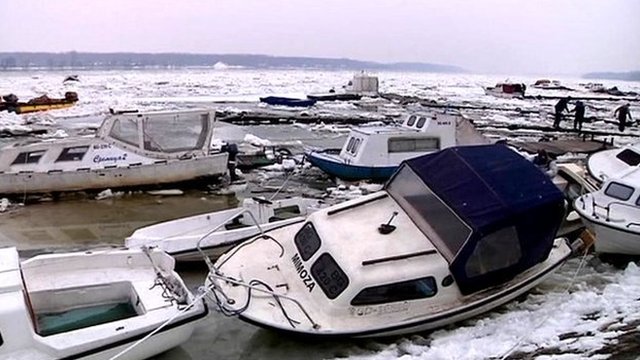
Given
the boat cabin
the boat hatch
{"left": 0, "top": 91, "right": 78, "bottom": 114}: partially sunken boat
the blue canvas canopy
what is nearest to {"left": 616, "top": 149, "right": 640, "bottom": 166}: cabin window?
the boat cabin

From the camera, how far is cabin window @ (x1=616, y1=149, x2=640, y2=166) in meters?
14.4

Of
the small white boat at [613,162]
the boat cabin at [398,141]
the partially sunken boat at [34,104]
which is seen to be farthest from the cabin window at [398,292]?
the partially sunken boat at [34,104]

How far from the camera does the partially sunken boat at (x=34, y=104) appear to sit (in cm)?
3972

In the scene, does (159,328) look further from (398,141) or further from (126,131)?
(398,141)

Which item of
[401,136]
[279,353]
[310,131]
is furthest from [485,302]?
[310,131]

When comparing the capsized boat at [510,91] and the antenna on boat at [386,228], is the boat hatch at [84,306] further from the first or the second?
the capsized boat at [510,91]

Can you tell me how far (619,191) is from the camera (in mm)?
12219

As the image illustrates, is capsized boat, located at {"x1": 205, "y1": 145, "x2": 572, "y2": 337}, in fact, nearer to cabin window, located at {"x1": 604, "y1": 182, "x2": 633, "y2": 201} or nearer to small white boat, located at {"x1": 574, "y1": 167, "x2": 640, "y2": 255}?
small white boat, located at {"x1": 574, "y1": 167, "x2": 640, "y2": 255}

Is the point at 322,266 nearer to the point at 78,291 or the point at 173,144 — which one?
the point at 78,291

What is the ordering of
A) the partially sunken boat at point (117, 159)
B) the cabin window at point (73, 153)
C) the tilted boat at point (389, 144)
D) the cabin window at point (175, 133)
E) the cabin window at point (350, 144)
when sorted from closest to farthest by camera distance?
the partially sunken boat at point (117, 159) < the cabin window at point (73, 153) < the cabin window at point (175, 133) < the tilted boat at point (389, 144) < the cabin window at point (350, 144)

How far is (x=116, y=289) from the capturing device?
8.73 m

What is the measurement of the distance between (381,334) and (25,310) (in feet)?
14.1

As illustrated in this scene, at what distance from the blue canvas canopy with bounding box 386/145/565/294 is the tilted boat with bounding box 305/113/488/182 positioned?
29.0 ft

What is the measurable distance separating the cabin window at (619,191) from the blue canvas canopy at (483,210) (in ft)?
10.9
